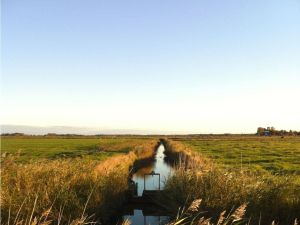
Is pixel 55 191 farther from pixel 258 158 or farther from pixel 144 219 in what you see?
pixel 258 158

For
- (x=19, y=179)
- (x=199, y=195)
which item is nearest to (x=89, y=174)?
(x=19, y=179)

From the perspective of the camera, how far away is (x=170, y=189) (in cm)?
1775

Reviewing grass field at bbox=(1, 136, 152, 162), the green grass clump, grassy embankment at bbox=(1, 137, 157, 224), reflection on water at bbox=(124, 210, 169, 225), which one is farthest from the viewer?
grass field at bbox=(1, 136, 152, 162)

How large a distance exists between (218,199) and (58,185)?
20.2ft

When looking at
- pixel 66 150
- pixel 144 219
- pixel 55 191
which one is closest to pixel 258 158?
pixel 144 219

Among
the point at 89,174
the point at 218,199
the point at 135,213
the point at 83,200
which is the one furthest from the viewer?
the point at 135,213

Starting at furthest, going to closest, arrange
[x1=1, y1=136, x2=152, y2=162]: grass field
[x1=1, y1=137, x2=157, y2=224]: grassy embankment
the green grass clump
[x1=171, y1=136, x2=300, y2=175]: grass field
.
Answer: [x1=1, y1=136, x2=152, y2=162]: grass field, [x1=171, y1=136, x2=300, y2=175]: grass field, the green grass clump, [x1=1, y1=137, x2=157, y2=224]: grassy embankment

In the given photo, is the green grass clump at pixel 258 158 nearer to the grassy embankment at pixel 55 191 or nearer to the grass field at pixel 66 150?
the grassy embankment at pixel 55 191

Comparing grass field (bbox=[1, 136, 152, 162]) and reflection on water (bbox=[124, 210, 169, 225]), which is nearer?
reflection on water (bbox=[124, 210, 169, 225])

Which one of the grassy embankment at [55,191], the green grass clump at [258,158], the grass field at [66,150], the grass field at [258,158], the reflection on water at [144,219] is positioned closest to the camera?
the grassy embankment at [55,191]

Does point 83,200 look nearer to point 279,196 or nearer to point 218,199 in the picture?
point 218,199


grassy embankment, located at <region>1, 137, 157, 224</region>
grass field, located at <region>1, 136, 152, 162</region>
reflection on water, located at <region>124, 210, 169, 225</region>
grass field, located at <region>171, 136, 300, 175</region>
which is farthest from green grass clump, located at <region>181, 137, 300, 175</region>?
grass field, located at <region>1, 136, 152, 162</region>

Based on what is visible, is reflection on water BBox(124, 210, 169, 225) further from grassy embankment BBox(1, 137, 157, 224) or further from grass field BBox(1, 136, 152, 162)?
grass field BBox(1, 136, 152, 162)

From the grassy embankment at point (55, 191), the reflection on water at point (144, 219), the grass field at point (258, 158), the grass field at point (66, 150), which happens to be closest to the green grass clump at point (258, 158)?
the grass field at point (258, 158)
